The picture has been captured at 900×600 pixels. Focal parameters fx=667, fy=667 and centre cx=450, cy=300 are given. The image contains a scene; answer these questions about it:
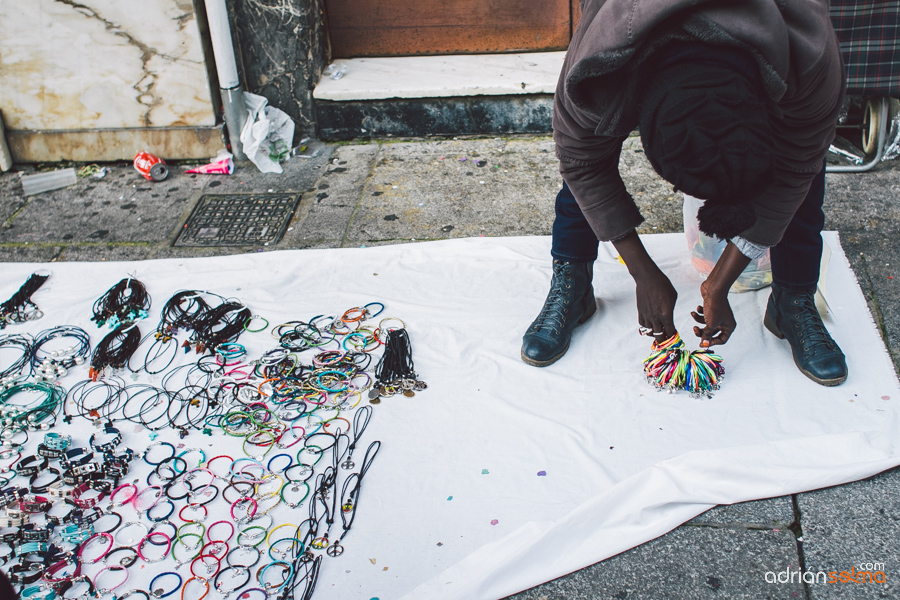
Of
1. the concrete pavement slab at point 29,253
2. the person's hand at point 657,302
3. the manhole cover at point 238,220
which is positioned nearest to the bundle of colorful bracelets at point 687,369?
the person's hand at point 657,302

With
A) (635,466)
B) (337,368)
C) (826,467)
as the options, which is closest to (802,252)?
(826,467)

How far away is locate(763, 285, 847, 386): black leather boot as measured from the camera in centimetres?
213

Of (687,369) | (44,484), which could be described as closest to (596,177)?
(687,369)

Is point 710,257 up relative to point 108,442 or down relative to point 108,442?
up

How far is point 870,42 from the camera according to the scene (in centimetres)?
Answer: 294

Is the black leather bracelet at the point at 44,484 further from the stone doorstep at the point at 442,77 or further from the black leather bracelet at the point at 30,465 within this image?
the stone doorstep at the point at 442,77

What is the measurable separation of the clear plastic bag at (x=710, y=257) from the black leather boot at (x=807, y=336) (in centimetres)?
22

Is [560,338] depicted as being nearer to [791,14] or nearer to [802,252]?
[802,252]

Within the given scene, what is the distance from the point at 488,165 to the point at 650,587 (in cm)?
246

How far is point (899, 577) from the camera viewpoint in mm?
1628

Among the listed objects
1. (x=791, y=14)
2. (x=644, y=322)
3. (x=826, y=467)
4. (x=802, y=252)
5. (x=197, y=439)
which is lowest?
(x=197, y=439)

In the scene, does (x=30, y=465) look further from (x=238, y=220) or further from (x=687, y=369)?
(x=687, y=369)

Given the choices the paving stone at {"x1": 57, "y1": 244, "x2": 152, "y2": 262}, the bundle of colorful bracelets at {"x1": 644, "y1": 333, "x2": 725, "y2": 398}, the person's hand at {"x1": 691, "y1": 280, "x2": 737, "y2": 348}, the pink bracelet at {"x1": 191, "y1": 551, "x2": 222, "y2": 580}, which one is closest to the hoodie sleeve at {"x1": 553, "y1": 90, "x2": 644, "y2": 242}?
the person's hand at {"x1": 691, "y1": 280, "x2": 737, "y2": 348}

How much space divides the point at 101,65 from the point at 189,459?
2584 millimetres
